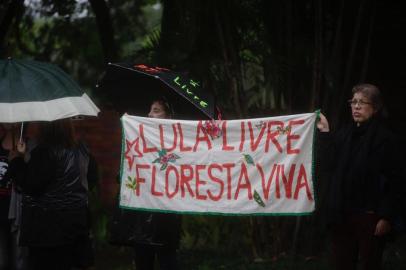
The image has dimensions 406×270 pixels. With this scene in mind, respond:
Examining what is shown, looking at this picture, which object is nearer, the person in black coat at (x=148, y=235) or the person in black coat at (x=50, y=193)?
the person in black coat at (x=50, y=193)

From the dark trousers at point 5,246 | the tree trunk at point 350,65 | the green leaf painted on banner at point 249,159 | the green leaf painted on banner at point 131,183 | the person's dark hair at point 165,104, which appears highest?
the tree trunk at point 350,65

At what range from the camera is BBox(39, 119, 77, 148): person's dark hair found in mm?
5539

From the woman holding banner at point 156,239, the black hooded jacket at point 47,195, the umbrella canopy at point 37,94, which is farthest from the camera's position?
the woman holding banner at point 156,239

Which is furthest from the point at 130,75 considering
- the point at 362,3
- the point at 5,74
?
the point at 362,3

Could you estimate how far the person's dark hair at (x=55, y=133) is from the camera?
218 inches

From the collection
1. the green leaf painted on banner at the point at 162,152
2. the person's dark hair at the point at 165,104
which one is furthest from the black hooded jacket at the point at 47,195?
the person's dark hair at the point at 165,104

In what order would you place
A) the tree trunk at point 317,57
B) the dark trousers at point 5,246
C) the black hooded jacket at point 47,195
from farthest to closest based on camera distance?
the tree trunk at point 317,57 → the dark trousers at point 5,246 → the black hooded jacket at point 47,195

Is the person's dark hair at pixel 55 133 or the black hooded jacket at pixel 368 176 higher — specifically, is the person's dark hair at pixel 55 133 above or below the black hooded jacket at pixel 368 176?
above

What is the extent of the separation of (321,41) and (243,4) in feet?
3.31

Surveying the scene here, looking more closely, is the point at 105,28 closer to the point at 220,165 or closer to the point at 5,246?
the point at 5,246

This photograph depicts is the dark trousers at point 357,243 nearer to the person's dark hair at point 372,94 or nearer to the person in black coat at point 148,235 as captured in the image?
the person's dark hair at point 372,94

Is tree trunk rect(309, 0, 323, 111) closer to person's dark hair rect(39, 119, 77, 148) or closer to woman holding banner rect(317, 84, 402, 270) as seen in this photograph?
woman holding banner rect(317, 84, 402, 270)

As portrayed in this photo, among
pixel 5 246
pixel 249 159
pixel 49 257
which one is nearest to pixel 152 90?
pixel 249 159

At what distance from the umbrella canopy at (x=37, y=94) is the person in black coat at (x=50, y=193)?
0.18 m
